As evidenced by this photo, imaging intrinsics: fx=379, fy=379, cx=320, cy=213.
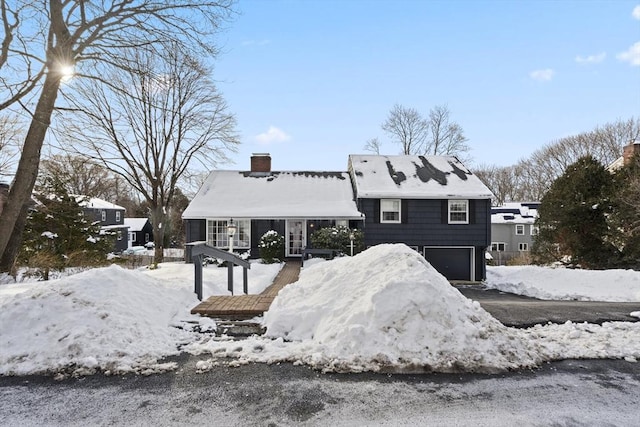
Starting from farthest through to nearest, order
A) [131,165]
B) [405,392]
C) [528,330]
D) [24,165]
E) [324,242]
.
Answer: [131,165], [324,242], [24,165], [528,330], [405,392]

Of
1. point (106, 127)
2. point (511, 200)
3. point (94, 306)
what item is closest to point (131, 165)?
point (106, 127)

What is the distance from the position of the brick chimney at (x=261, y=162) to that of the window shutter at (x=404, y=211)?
8.50 m

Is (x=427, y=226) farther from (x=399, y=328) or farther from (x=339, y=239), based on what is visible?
(x=399, y=328)

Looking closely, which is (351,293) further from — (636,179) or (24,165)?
(636,179)

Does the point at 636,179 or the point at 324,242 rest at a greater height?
the point at 636,179

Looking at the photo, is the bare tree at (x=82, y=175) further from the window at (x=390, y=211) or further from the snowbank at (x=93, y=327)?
the window at (x=390, y=211)

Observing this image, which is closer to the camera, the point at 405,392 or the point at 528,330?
the point at 405,392

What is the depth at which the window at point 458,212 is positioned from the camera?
1906cm

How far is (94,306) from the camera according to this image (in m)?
4.64

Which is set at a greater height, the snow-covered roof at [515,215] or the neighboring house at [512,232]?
the snow-covered roof at [515,215]

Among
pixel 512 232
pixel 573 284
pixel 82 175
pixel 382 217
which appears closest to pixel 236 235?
pixel 382 217

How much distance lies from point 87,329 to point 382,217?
15941 mm

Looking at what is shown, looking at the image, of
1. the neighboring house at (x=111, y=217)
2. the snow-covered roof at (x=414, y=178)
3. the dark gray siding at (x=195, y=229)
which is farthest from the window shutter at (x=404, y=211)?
the neighboring house at (x=111, y=217)

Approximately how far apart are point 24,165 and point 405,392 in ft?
33.1
